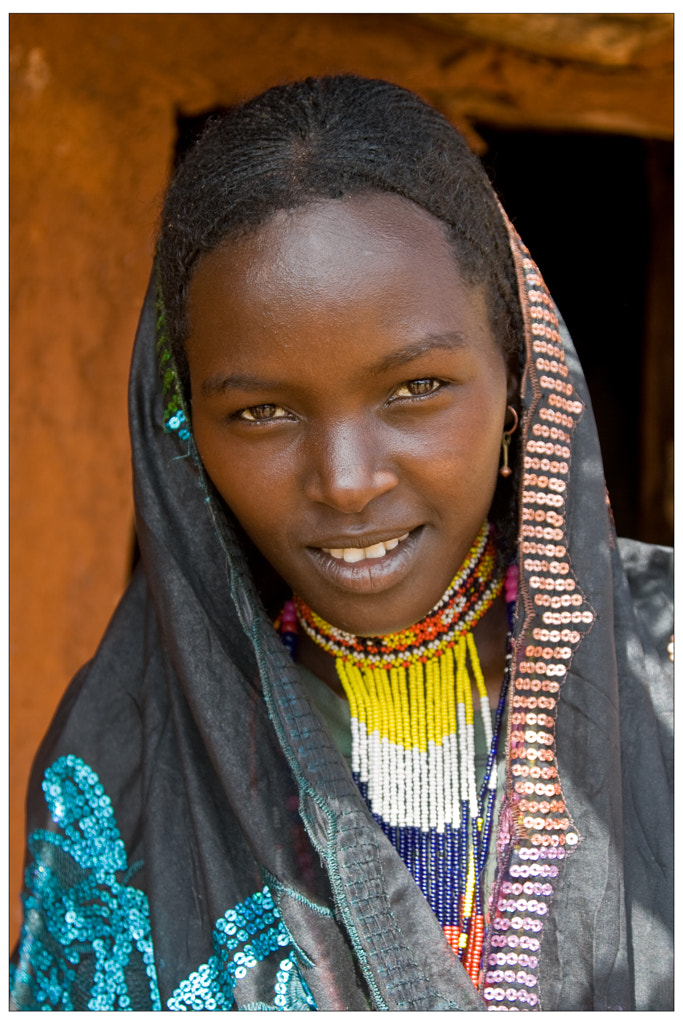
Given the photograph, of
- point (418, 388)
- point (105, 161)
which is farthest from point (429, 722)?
point (105, 161)

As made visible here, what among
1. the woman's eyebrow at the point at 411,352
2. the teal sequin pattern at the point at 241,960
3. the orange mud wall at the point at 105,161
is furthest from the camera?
the orange mud wall at the point at 105,161

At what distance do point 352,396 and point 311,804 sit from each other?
0.55 metres

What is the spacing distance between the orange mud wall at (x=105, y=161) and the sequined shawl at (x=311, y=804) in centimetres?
120

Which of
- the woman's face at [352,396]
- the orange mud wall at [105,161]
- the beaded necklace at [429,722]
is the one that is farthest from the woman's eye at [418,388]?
the orange mud wall at [105,161]

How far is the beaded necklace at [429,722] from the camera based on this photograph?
1354 mm

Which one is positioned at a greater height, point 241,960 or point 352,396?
point 352,396

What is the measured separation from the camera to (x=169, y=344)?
1.36 meters

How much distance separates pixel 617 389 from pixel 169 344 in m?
2.72

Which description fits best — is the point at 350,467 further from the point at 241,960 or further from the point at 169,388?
the point at 241,960

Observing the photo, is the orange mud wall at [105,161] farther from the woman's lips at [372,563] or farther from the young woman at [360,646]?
the woman's lips at [372,563]

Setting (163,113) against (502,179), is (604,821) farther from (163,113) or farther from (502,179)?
(502,179)

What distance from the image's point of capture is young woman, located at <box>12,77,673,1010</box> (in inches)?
44.8

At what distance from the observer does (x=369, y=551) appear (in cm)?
122

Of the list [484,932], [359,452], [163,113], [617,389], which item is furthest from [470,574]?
[617,389]
